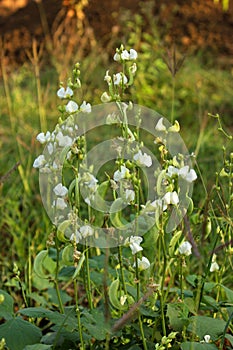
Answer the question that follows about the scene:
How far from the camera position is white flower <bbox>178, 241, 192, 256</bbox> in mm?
1396

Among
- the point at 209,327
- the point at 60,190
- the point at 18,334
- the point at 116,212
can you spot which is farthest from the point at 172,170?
the point at 18,334

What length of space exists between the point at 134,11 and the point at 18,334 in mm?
5279

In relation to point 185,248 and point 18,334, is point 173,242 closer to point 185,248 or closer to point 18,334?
point 185,248

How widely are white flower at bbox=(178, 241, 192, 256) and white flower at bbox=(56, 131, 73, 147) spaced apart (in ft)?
1.08

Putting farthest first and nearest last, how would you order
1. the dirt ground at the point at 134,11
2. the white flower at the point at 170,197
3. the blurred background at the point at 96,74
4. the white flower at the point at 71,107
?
1. the dirt ground at the point at 134,11
2. the blurred background at the point at 96,74
3. the white flower at the point at 71,107
4. the white flower at the point at 170,197

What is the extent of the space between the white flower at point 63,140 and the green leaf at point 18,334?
0.41 metres

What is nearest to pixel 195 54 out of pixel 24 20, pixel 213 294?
pixel 24 20

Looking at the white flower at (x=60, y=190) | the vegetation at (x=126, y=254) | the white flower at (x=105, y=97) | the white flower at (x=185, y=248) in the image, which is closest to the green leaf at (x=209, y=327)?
the vegetation at (x=126, y=254)

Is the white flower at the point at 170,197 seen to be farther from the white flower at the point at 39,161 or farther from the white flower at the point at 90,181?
the white flower at the point at 39,161

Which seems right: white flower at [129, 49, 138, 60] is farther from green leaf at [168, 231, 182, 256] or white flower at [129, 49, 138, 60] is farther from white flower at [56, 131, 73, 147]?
green leaf at [168, 231, 182, 256]

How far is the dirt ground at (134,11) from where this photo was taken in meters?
6.23

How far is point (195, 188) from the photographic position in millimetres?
3234

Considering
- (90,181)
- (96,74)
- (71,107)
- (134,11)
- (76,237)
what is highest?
(71,107)

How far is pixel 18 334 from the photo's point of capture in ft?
4.75
